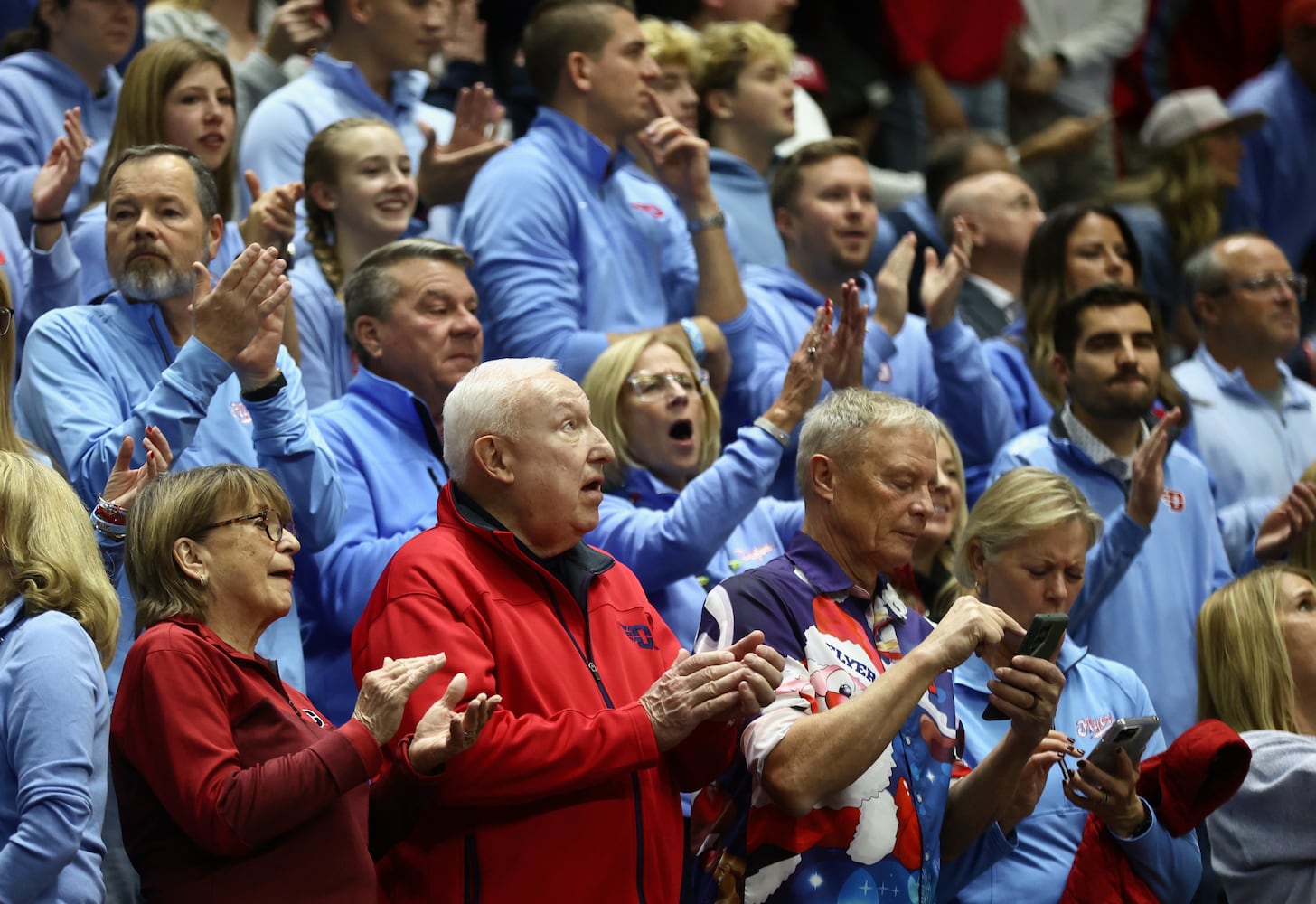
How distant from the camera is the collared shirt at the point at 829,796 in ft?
11.1

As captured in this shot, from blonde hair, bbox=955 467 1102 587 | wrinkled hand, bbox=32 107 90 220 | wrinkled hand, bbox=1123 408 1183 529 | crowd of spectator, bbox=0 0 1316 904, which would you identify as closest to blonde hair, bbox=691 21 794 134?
crowd of spectator, bbox=0 0 1316 904

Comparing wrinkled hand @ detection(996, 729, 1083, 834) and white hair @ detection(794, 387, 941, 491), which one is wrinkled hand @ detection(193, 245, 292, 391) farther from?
wrinkled hand @ detection(996, 729, 1083, 834)

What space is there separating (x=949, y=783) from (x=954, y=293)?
245cm

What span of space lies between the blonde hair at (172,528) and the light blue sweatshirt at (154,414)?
18.4 inches

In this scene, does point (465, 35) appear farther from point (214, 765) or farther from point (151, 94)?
point (214, 765)

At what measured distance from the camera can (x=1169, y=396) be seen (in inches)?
233

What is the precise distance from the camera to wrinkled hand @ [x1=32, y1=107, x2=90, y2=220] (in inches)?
194

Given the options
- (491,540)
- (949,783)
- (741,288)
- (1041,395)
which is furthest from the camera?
(1041,395)

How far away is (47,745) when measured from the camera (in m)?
3.15

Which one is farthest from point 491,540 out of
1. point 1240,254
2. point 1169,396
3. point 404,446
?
point 1240,254

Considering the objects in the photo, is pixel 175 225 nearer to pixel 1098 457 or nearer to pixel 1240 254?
pixel 1098 457

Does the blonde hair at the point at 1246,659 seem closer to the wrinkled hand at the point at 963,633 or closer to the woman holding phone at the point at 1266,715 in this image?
the woman holding phone at the point at 1266,715

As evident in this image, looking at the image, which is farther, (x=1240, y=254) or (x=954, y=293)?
(x=1240, y=254)

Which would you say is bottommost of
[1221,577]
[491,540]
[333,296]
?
[1221,577]
